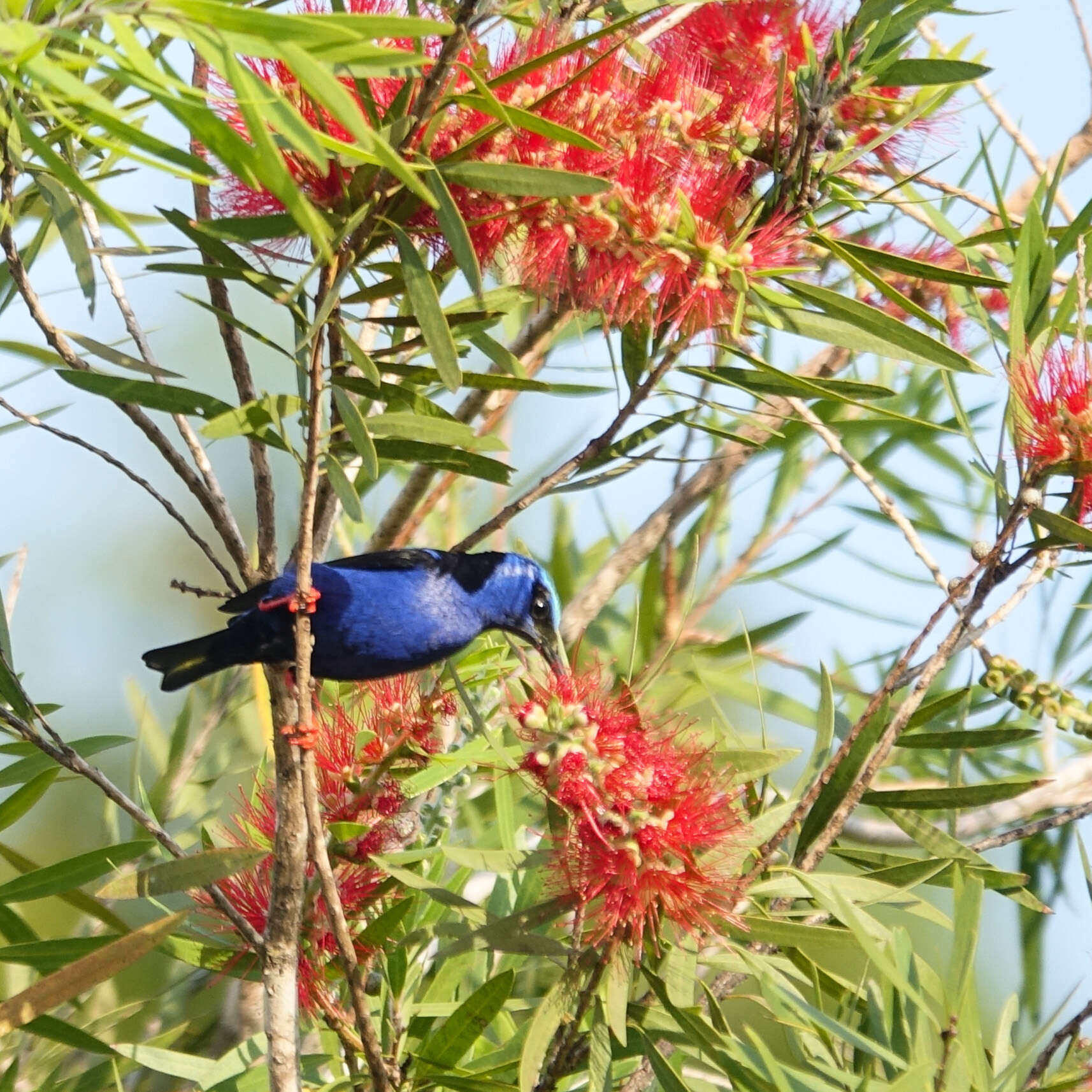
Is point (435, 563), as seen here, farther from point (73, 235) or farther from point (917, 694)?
point (917, 694)

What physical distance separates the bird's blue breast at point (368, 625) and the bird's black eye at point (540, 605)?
280 mm

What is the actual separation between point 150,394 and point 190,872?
567 mm

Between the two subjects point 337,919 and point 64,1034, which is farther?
point 64,1034

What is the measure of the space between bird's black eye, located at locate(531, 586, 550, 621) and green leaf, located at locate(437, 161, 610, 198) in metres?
1.56

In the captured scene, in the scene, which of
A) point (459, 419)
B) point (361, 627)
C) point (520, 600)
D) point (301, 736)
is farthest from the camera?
point (520, 600)

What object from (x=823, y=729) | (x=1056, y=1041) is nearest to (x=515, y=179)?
(x=823, y=729)

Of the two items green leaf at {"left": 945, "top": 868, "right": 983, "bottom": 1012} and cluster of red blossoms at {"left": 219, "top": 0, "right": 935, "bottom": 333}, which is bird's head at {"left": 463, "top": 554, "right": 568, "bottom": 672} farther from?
green leaf at {"left": 945, "top": 868, "right": 983, "bottom": 1012}

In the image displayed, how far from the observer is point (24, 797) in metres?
1.83

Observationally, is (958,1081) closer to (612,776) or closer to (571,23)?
(612,776)

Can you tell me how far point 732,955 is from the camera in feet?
5.20

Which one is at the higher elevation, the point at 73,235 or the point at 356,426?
the point at 73,235

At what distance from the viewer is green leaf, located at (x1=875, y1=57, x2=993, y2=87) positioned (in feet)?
5.32

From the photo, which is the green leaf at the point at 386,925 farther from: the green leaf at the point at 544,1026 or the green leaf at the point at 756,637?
the green leaf at the point at 756,637

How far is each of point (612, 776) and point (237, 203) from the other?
94 centimetres
